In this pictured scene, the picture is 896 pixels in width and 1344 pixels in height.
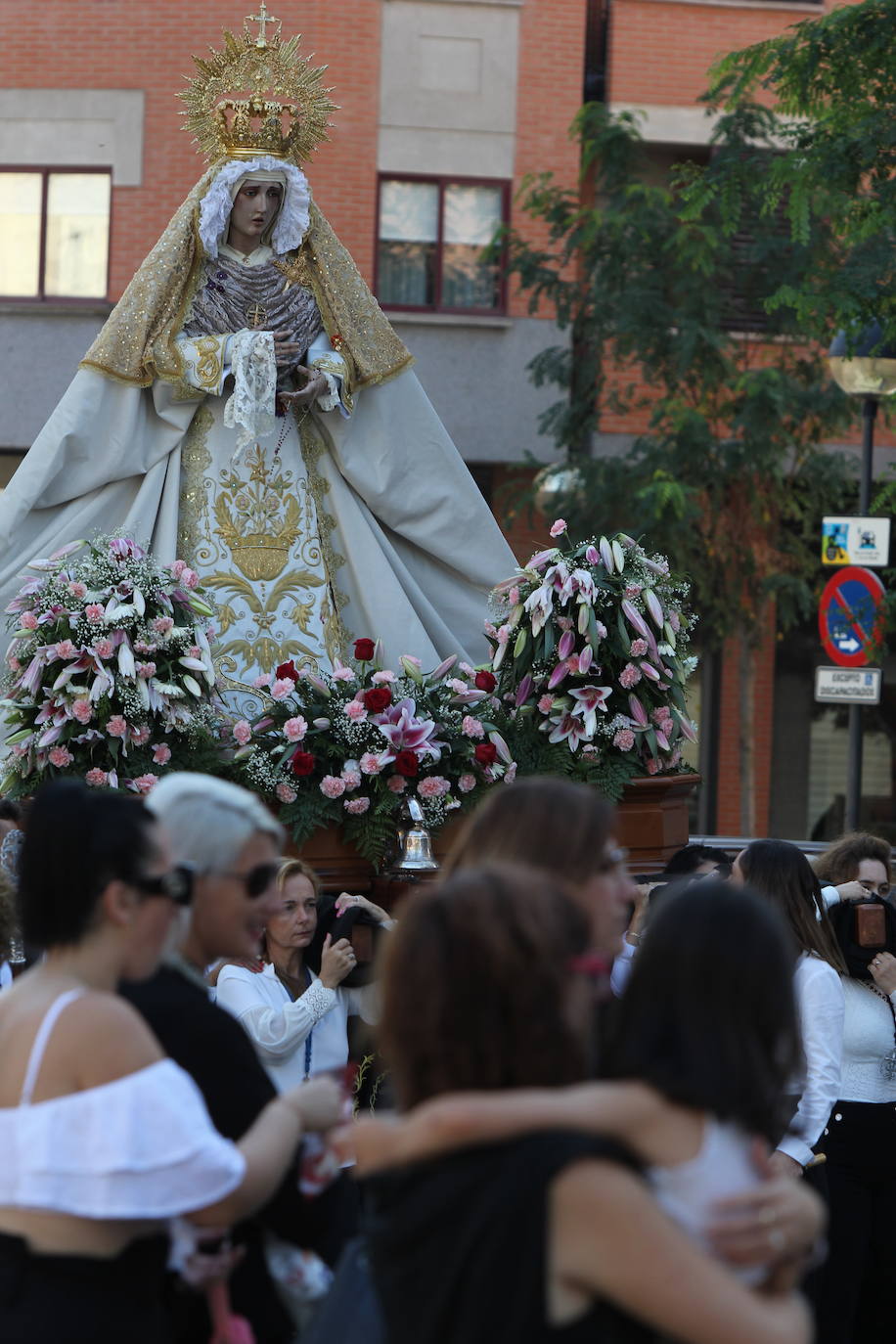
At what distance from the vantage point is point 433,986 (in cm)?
223

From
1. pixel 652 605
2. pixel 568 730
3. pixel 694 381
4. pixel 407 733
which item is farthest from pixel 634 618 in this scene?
pixel 694 381

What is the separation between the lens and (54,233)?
58.7 feet

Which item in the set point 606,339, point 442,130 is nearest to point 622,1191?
point 606,339

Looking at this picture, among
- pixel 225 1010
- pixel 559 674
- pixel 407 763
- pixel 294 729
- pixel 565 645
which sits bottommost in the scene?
pixel 225 1010

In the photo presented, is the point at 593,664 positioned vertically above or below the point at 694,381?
below

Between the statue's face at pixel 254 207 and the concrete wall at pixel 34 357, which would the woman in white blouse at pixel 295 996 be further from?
the concrete wall at pixel 34 357

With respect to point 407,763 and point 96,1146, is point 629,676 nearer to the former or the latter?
point 407,763

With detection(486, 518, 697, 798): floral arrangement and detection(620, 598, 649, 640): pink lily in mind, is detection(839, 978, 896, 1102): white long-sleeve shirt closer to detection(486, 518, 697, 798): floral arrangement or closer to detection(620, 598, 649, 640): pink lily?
detection(486, 518, 697, 798): floral arrangement

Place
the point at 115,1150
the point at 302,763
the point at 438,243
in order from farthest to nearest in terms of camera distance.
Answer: the point at 438,243 → the point at 302,763 → the point at 115,1150

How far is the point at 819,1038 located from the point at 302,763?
232cm

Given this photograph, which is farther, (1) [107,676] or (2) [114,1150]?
(1) [107,676]

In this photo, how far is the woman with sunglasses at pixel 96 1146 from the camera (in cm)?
266

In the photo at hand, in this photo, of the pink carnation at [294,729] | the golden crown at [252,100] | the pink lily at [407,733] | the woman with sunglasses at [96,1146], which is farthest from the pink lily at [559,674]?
the woman with sunglasses at [96,1146]

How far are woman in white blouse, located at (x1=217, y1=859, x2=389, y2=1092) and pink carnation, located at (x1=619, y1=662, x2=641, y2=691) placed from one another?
1979 millimetres
